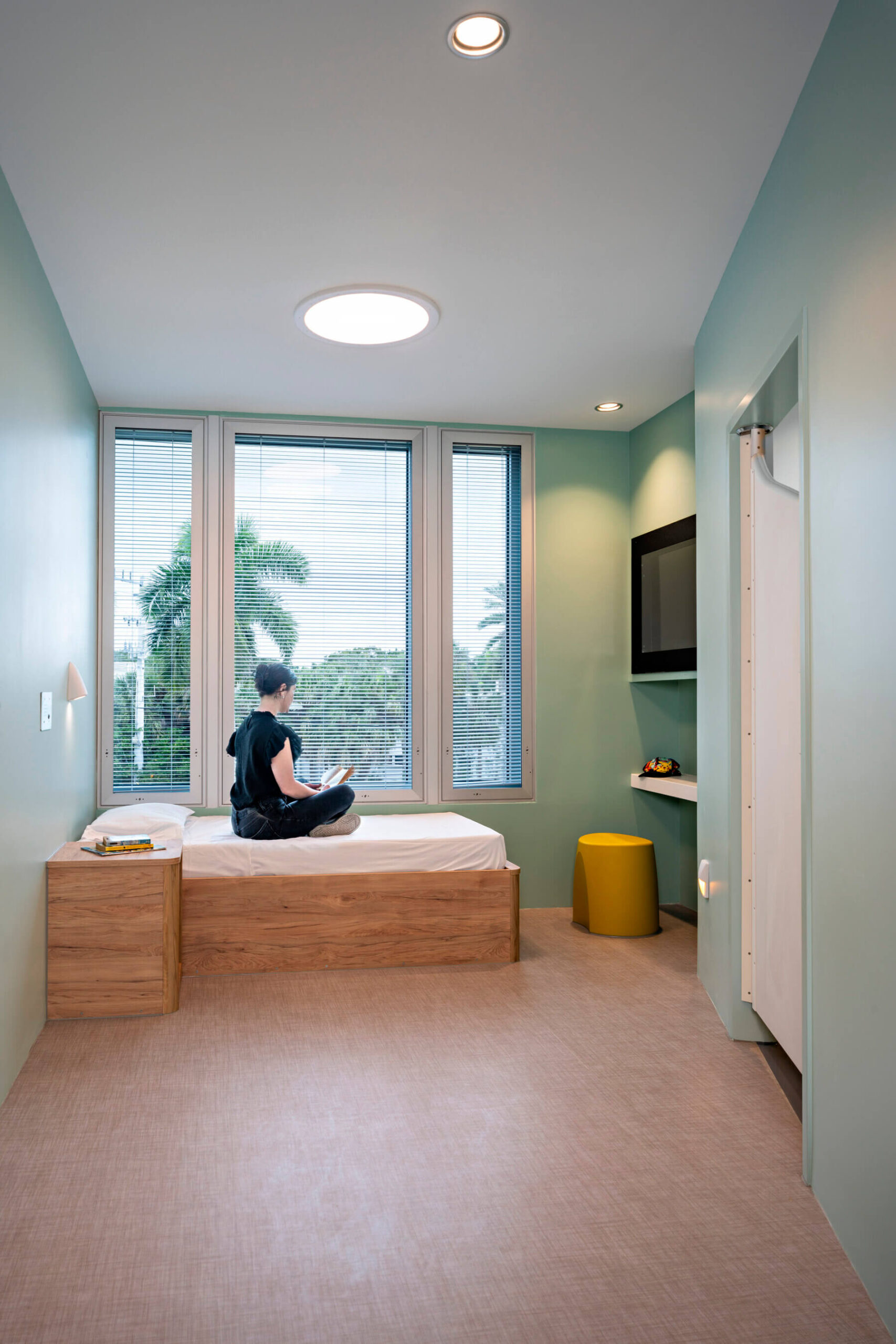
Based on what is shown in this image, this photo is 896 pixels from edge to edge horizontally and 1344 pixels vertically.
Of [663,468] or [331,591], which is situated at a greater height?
[663,468]

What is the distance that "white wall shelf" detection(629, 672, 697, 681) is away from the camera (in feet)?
14.8

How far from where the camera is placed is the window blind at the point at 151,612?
4848mm

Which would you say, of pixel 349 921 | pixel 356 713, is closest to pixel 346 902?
pixel 349 921

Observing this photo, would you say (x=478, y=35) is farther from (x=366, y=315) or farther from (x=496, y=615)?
(x=496, y=615)

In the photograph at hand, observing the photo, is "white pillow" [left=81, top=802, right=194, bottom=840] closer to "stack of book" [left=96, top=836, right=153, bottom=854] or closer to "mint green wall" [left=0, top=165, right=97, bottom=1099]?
"mint green wall" [left=0, top=165, right=97, bottom=1099]

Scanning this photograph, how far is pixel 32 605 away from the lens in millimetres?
3121

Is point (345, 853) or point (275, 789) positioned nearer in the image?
point (345, 853)

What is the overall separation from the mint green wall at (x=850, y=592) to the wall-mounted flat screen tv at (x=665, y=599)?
6.55 ft

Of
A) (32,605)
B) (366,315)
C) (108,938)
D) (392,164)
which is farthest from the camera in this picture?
(366,315)

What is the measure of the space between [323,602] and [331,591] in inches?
3.0

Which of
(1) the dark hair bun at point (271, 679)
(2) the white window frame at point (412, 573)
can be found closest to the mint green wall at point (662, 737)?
(2) the white window frame at point (412, 573)

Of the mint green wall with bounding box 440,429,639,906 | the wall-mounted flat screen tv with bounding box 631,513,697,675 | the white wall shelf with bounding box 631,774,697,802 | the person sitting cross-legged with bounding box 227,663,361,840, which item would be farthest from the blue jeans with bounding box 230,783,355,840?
the wall-mounted flat screen tv with bounding box 631,513,697,675

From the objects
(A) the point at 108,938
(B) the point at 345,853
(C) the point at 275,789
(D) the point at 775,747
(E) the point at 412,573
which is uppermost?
(E) the point at 412,573

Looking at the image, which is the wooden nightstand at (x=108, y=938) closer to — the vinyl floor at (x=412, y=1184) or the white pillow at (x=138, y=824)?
the vinyl floor at (x=412, y=1184)
